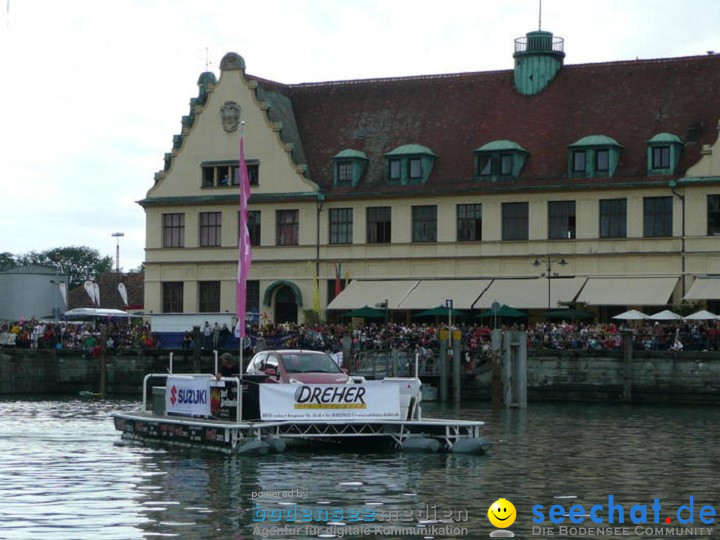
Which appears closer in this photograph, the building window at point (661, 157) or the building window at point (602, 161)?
the building window at point (661, 157)

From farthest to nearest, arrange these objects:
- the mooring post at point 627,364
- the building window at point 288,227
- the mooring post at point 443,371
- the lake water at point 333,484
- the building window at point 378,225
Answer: the building window at point 288,227, the building window at point 378,225, the mooring post at point 443,371, the mooring post at point 627,364, the lake water at point 333,484

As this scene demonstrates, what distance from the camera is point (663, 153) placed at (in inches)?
2918

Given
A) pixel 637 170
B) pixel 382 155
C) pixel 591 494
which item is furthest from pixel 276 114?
pixel 591 494

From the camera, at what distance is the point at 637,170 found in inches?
2943

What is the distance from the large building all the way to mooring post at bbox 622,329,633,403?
23.6 ft

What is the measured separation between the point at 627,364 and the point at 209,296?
26.9 meters

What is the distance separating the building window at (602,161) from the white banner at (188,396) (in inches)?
1542

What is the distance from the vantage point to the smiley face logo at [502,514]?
25.4 metres

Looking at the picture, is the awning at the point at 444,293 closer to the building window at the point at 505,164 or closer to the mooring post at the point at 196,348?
the building window at the point at 505,164

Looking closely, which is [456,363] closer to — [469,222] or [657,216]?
[469,222]

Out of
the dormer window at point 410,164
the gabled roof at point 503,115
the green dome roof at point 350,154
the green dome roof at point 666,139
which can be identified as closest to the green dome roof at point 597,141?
the gabled roof at point 503,115

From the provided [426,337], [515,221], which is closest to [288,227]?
[515,221]

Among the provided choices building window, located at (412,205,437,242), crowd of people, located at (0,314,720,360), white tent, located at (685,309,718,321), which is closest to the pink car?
crowd of people, located at (0,314,720,360)

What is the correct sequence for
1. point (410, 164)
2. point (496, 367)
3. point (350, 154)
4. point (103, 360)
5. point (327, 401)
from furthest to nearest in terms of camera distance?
point (350, 154)
point (410, 164)
point (103, 360)
point (496, 367)
point (327, 401)
